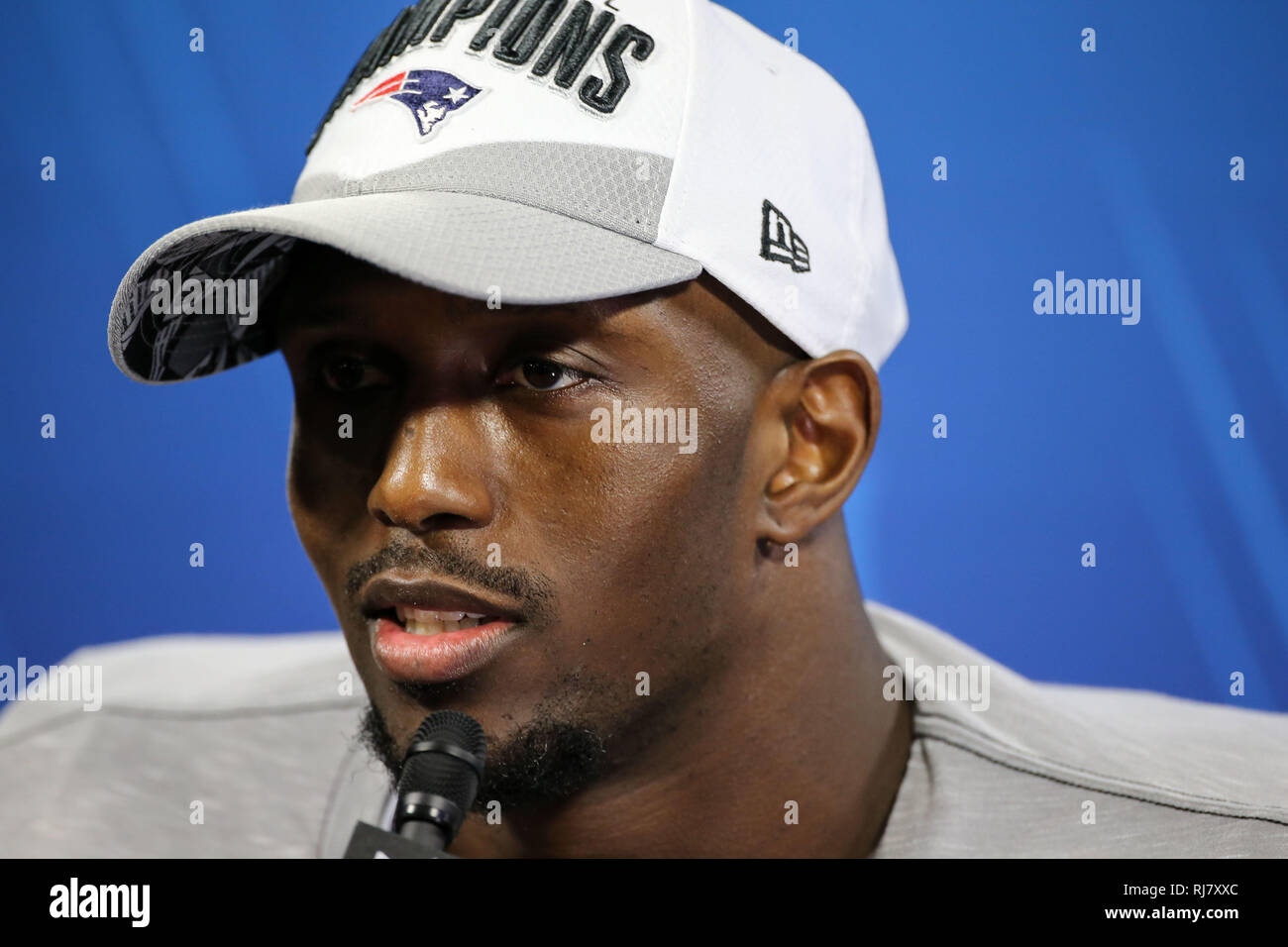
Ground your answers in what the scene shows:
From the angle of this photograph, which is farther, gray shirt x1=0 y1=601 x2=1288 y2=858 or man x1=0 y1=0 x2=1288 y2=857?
gray shirt x1=0 y1=601 x2=1288 y2=858

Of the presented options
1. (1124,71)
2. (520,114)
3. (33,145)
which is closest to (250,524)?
(33,145)

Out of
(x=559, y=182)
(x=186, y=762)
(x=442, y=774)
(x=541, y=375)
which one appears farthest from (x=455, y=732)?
(x=186, y=762)

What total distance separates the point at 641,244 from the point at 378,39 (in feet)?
1.37

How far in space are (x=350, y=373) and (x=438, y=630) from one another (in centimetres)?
26

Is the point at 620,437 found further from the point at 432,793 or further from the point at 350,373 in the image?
the point at 432,793

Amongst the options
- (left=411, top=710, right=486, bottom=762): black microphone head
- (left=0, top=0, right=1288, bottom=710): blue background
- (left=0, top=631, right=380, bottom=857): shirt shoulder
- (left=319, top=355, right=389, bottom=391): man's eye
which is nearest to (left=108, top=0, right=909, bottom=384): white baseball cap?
(left=319, top=355, right=389, bottom=391): man's eye

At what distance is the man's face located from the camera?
3.92 ft

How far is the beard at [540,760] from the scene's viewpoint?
125cm

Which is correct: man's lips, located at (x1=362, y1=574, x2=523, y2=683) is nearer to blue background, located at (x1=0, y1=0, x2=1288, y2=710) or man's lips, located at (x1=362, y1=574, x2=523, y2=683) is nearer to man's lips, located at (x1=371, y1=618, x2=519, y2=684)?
man's lips, located at (x1=371, y1=618, x2=519, y2=684)

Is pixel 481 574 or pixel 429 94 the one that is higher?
pixel 429 94

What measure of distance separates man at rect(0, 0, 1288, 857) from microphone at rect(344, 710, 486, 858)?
0.34 metres

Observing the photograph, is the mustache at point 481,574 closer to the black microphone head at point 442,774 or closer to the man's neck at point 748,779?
the man's neck at point 748,779

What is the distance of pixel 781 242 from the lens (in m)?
1.30
